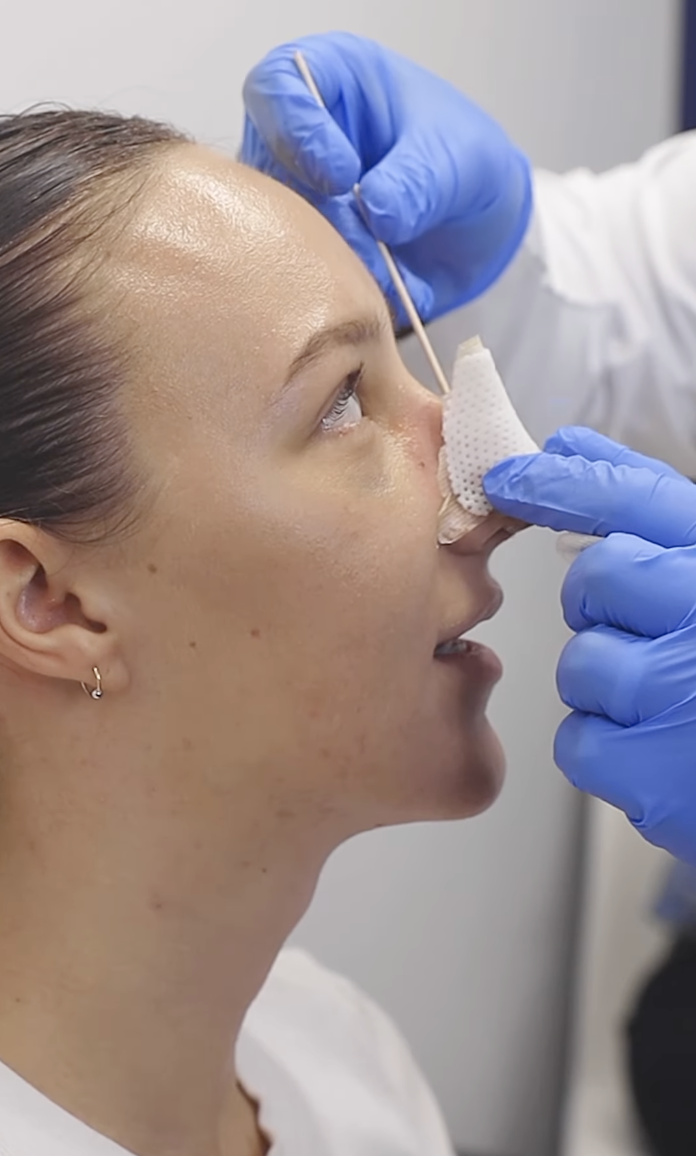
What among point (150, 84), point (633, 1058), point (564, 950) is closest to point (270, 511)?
point (150, 84)

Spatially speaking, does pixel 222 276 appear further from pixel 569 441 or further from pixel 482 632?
pixel 482 632

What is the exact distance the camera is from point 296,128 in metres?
1.00

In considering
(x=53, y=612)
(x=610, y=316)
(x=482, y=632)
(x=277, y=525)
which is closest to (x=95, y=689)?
(x=53, y=612)

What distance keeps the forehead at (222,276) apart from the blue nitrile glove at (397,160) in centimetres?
18

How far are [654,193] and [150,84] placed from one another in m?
0.56

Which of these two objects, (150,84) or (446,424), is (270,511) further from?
(150,84)

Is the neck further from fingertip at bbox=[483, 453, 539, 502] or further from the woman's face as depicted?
fingertip at bbox=[483, 453, 539, 502]

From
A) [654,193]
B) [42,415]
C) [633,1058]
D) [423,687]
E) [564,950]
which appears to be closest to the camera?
[42,415]

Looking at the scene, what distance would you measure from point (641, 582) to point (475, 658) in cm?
16

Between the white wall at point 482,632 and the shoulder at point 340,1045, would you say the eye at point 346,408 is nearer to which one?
the white wall at point 482,632

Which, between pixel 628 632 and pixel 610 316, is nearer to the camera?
pixel 628 632

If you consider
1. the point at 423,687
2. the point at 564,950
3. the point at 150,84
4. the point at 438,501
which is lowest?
the point at 564,950

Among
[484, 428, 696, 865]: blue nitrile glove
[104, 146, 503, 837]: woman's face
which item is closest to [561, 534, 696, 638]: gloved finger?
[484, 428, 696, 865]: blue nitrile glove

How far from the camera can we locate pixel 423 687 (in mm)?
878
